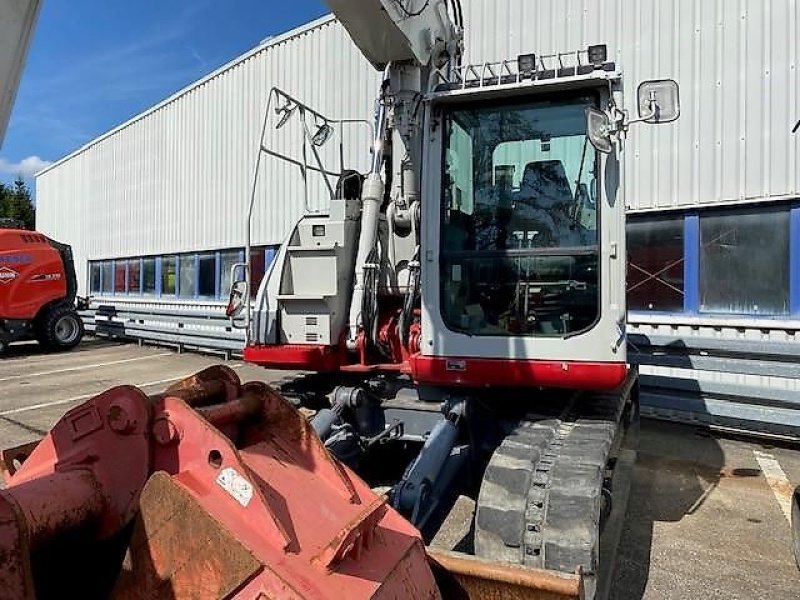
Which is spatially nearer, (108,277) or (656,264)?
(656,264)

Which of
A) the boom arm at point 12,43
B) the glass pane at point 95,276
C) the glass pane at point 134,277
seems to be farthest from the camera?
the glass pane at point 95,276

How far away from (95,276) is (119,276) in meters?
2.46

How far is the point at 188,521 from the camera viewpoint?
5.32 feet

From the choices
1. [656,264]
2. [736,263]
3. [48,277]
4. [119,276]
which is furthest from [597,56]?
[119,276]

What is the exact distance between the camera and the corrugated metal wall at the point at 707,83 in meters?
6.99

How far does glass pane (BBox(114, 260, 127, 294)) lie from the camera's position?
61.2 feet

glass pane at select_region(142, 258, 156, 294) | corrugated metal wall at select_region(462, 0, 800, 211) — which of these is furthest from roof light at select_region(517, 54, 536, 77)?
glass pane at select_region(142, 258, 156, 294)

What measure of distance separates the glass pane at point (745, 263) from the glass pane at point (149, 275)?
14361 millimetres

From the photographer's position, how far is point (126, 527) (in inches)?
68.7

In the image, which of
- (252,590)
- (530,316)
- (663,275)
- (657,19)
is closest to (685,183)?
(663,275)

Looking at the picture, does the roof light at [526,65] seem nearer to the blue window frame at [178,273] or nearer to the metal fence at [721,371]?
the metal fence at [721,371]

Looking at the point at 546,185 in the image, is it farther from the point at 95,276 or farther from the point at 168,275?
the point at 95,276

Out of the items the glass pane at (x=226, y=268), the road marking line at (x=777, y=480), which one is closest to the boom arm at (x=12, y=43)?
the road marking line at (x=777, y=480)

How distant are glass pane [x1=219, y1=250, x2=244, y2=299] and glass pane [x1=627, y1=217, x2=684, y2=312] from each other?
893 centimetres
